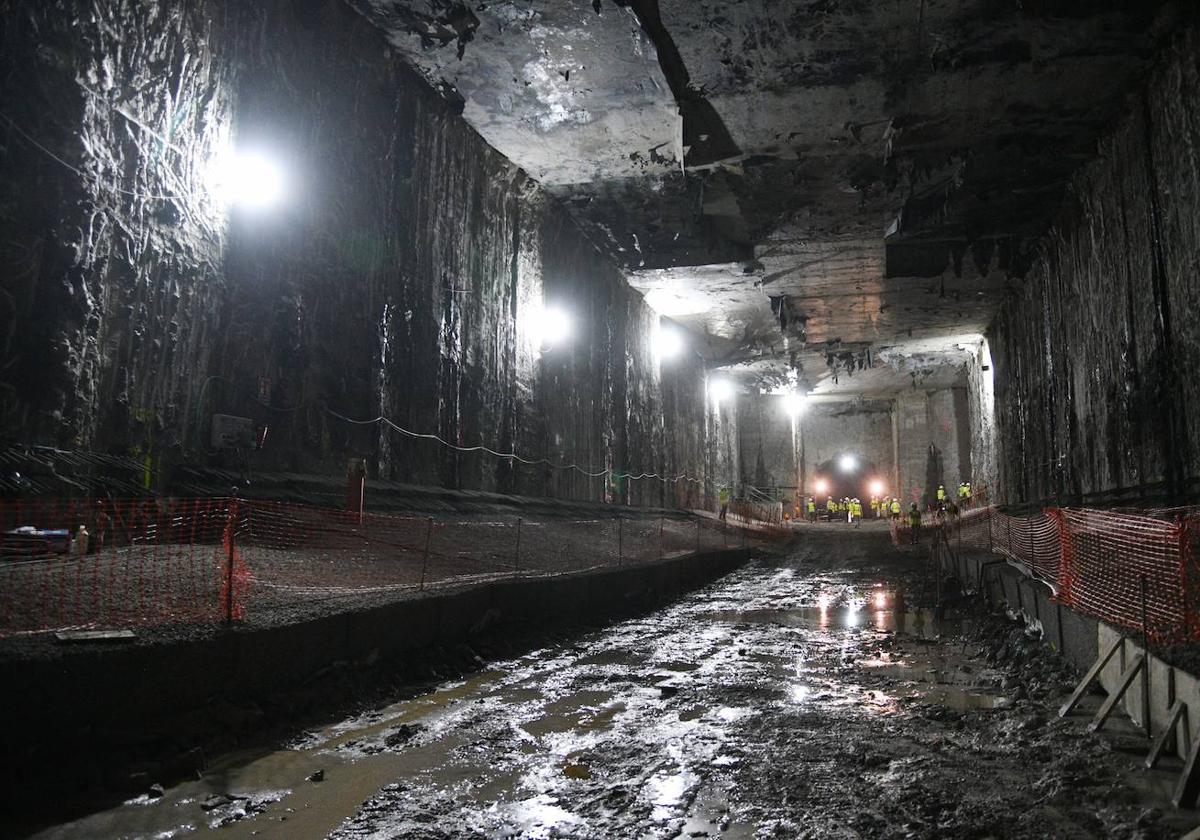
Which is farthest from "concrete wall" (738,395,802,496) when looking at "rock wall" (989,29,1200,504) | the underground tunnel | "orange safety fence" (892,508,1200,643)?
"orange safety fence" (892,508,1200,643)

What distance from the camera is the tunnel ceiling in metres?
8.55

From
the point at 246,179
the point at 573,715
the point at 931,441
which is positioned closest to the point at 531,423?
the point at 246,179

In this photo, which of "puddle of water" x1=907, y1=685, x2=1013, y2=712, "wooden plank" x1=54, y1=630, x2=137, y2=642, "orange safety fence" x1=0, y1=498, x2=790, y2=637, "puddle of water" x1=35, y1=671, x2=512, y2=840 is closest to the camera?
"puddle of water" x1=35, y1=671, x2=512, y2=840

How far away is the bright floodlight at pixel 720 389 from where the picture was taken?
27.2m

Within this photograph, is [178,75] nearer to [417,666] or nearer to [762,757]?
[417,666]

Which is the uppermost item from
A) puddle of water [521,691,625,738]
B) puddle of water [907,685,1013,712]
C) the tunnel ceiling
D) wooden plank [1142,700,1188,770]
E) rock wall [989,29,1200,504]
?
the tunnel ceiling

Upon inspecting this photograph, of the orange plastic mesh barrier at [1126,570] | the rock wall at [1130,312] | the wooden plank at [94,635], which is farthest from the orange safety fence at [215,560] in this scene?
the rock wall at [1130,312]

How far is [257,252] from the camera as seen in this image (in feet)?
24.3

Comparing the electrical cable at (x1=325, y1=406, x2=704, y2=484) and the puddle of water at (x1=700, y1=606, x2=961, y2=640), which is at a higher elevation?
the electrical cable at (x1=325, y1=406, x2=704, y2=484)

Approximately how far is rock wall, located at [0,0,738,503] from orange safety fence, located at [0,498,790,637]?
560mm

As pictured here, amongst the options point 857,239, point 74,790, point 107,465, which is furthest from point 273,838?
point 857,239

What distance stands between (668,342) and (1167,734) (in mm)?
18452

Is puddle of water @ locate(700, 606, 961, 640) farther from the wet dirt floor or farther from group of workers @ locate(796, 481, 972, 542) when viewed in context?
group of workers @ locate(796, 481, 972, 542)

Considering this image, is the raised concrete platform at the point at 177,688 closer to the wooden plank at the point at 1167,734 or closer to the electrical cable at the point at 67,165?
the electrical cable at the point at 67,165
